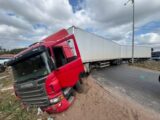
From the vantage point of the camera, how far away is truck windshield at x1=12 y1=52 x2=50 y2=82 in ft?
16.7

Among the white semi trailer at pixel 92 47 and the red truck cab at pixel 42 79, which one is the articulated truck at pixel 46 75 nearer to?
the red truck cab at pixel 42 79

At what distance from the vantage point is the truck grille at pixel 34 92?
4910 millimetres

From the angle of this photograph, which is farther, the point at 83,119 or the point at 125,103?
the point at 125,103

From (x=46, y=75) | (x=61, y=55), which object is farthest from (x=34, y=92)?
(x=61, y=55)

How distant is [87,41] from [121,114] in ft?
30.5

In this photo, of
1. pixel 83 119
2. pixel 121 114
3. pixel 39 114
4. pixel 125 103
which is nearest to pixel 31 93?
pixel 39 114

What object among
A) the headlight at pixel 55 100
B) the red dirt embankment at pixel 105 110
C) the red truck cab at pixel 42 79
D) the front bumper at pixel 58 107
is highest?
the red truck cab at pixel 42 79

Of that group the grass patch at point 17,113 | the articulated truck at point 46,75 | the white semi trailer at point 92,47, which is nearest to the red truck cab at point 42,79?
A: the articulated truck at point 46,75

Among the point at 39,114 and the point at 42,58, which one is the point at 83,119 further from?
the point at 42,58

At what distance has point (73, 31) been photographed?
11133 mm

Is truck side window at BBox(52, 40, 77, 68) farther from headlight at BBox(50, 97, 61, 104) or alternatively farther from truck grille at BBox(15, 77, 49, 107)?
headlight at BBox(50, 97, 61, 104)

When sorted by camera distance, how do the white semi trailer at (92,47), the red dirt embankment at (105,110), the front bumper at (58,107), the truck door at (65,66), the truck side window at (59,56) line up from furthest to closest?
the white semi trailer at (92,47) → the truck side window at (59,56) → the truck door at (65,66) → the front bumper at (58,107) → the red dirt embankment at (105,110)

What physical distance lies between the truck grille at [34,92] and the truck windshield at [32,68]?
228 millimetres

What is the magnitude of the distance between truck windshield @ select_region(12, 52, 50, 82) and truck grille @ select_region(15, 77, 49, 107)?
0.75 feet
